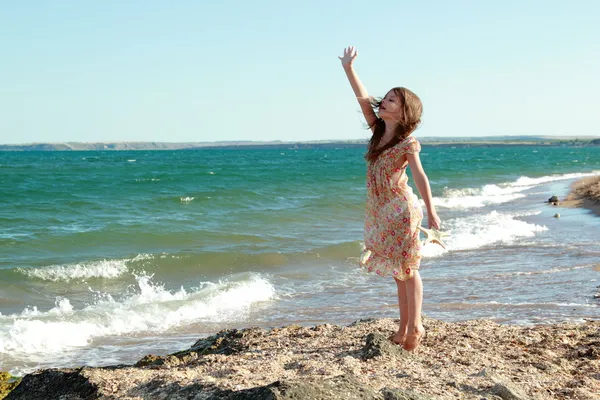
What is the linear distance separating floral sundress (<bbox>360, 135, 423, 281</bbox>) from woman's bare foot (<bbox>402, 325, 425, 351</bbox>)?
0.41 meters

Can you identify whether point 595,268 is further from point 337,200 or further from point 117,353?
point 337,200

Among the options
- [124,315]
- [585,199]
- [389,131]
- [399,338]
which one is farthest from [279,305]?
[585,199]

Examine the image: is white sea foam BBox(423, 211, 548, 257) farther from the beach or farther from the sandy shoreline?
the sandy shoreline

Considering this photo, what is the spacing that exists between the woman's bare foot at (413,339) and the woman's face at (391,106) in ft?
4.93

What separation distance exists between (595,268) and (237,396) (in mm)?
8651

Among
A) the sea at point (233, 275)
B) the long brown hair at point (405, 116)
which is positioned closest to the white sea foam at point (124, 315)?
the sea at point (233, 275)

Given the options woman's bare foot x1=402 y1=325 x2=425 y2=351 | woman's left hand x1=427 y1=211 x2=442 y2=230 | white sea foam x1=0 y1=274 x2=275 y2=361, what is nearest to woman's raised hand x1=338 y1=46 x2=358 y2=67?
woman's left hand x1=427 y1=211 x2=442 y2=230

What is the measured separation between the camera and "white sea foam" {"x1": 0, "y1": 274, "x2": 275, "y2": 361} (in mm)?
7809

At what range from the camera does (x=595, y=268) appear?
10.8 m

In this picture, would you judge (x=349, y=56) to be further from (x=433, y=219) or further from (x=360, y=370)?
(x=360, y=370)

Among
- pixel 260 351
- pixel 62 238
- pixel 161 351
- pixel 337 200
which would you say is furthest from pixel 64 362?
pixel 337 200

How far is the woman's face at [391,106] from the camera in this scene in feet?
15.9

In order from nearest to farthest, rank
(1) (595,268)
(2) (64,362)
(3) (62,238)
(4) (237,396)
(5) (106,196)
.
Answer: (4) (237,396) < (2) (64,362) < (1) (595,268) < (3) (62,238) < (5) (106,196)

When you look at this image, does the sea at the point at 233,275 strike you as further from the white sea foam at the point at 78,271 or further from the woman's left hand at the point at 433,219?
the woman's left hand at the point at 433,219
